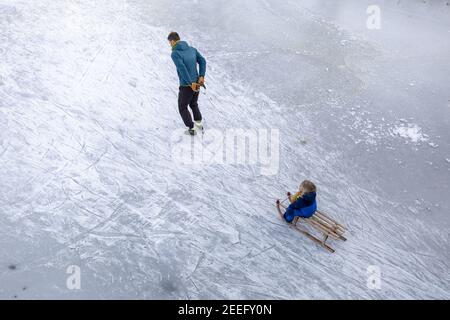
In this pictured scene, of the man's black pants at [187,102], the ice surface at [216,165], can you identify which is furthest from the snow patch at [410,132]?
the man's black pants at [187,102]

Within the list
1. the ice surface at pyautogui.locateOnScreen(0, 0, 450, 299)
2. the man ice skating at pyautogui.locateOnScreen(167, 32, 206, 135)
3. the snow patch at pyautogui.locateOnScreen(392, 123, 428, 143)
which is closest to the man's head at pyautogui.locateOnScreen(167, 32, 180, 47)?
the man ice skating at pyautogui.locateOnScreen(167, 32, 206, 135)

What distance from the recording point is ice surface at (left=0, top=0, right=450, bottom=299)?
409cm

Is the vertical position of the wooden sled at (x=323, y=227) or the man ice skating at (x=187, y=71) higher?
the man ice skating at (x=187, y=71)

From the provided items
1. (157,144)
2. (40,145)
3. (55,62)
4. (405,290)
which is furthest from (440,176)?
(55,62)

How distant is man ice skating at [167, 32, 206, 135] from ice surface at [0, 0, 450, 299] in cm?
64

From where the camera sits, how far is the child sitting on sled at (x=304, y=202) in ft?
13.7

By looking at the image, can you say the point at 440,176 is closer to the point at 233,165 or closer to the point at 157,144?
the point at 233,165

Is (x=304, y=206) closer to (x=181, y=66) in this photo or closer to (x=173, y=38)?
(x=181, y=66)

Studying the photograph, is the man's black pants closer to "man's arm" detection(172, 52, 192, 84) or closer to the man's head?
"man's arm" detection(172, 52, 192, 84)

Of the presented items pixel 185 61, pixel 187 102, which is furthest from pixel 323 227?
pixel 185 61

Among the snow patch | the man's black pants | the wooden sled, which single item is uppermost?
the snow patch

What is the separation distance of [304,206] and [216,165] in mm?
1537

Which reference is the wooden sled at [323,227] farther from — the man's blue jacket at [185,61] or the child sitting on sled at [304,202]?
the man's blue jacket at [185,61]

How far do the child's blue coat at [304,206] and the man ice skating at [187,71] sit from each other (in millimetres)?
2099
